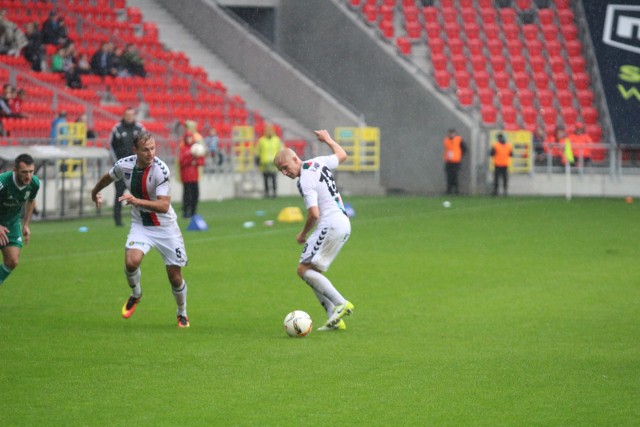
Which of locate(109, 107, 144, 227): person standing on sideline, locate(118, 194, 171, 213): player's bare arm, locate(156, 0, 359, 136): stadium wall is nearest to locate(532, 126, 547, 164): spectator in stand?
locate(156, 0, 359, 136): stadium wall

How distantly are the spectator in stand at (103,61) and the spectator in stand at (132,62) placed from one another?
65 centimetres

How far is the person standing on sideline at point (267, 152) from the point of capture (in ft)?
101

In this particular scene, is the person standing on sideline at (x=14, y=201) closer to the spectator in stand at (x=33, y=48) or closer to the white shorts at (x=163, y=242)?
the white shorts at (x=163, y=242)

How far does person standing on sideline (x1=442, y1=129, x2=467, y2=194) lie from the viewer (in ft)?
109

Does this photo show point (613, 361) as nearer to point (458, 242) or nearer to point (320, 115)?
point (458, 242)

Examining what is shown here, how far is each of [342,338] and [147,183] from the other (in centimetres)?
234

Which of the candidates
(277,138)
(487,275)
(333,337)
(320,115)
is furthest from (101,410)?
(320,115)

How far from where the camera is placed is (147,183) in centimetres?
1147

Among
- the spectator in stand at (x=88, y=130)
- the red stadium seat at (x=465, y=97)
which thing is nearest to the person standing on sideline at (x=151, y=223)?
the spectator in stand at (x=88, y=130)

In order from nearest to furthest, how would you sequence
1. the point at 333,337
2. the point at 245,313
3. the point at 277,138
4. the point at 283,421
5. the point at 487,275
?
1. the point at 283,421
2. the point at 333,337
3. the point at 245,313
4. the point at 487,275
5. the point at 277,138

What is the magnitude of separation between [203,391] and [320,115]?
1103 inches

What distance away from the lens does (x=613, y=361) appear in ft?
32.0

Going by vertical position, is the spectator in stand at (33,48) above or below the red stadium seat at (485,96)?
above

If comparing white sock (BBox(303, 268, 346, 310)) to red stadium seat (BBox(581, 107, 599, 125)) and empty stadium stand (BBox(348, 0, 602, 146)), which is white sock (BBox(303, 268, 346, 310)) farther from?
red stadium seat (BBox(581, 107, 599, 125))
